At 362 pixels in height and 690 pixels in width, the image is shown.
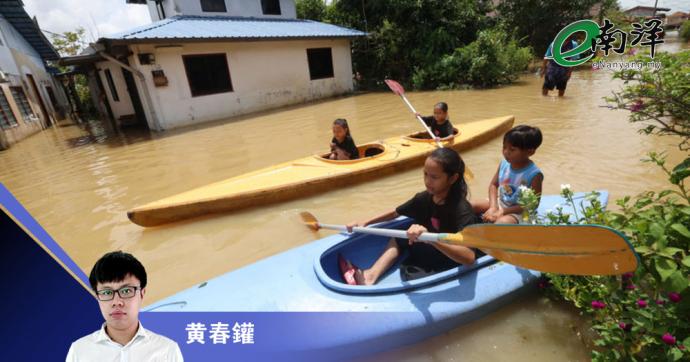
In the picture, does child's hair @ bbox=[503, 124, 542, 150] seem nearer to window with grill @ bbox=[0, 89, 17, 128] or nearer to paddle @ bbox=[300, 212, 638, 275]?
paddle @ bbox=[300, 212, 638, 275]

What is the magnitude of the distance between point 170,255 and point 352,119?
721 cm

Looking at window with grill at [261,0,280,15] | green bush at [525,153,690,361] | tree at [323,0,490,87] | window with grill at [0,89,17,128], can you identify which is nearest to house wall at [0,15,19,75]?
window with grill at [0,89,17,128]

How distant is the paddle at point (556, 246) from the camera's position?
1.43 meters

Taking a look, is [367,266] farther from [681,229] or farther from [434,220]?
[681,229]

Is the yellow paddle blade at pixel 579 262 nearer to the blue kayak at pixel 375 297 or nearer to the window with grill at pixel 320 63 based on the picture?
the blue kayak at pixel 375 297

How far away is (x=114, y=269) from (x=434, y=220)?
6.11 feet

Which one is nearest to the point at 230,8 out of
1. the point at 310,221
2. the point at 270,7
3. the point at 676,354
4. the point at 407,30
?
the point at 270,7

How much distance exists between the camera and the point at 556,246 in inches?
64.3

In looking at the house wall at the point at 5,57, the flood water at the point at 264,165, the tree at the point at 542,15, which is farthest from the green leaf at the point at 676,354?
the tree at the point at 542,15

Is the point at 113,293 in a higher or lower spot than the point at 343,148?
higher

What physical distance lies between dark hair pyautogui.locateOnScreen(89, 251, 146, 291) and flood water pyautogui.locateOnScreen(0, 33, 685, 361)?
5.40 ft

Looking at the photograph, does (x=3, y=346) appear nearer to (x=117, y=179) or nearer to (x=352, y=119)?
(x=117, y=179)

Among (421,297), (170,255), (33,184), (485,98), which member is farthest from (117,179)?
(485,98)

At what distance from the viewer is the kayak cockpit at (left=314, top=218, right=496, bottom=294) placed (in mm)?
2082
